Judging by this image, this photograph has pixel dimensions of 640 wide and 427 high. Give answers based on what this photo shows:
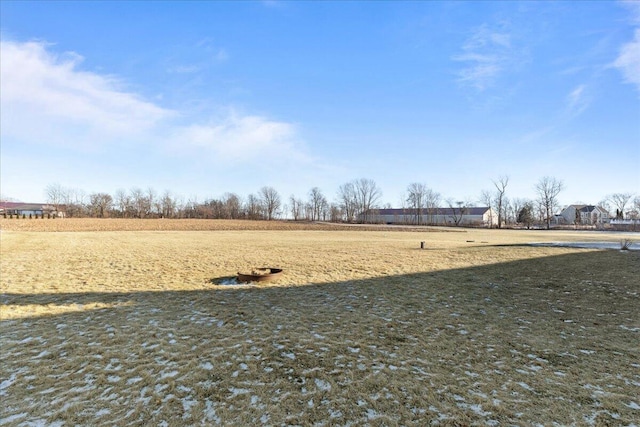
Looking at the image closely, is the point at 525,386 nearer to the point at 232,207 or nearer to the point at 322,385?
the point at 322,385

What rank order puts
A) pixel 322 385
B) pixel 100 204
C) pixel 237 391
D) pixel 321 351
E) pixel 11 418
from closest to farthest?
pixel 11 418
pixel 237 391
pixel 322 385
pixel 321 351
pixel 100 204

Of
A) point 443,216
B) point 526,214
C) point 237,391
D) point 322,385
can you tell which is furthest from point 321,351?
point 443,216

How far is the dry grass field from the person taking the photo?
13.4 ft

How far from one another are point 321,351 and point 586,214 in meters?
126

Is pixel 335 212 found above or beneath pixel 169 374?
above

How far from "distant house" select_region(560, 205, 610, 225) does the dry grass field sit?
109m

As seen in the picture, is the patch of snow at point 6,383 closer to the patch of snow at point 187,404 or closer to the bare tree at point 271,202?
the patch of snow at point 187,404

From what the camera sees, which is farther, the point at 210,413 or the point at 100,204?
the point at 100,204

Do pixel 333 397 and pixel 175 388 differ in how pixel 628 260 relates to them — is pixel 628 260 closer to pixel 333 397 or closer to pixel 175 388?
pixel 333 397

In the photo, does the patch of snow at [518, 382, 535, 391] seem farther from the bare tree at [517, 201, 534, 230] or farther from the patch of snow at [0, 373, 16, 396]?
the bare tree at [517, 201, 534, 230]

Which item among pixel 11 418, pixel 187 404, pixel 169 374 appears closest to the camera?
pixel 11 418

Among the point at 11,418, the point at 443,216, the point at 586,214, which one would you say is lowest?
the point at 11,418

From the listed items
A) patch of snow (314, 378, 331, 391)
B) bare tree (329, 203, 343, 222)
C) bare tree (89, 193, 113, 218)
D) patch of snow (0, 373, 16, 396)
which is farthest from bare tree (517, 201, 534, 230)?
bare tree (89, 193, 113, 218)

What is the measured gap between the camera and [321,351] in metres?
5.85
